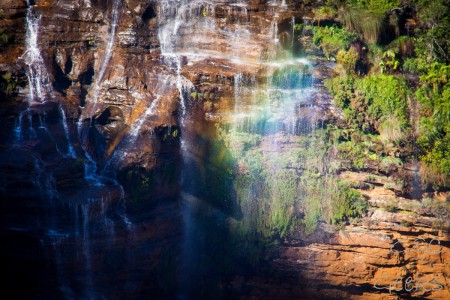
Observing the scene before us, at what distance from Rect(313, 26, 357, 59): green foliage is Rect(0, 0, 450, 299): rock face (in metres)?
0.50

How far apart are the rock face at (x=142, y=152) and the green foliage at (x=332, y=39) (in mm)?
499

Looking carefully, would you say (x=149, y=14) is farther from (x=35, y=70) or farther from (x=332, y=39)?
(x=332, y=39)

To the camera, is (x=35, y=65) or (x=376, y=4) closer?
(x=35, y=65)

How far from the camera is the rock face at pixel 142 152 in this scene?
10.7 metres

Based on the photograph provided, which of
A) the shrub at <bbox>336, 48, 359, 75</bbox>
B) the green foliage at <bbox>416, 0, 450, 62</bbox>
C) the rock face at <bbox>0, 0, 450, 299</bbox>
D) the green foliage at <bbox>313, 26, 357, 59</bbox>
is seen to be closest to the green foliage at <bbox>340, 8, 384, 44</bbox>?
the green foliage at <bbox>313, 26, 357, 59</bbox>

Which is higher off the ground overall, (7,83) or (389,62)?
(389,62)

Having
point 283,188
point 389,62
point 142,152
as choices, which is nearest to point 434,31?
point 389,62

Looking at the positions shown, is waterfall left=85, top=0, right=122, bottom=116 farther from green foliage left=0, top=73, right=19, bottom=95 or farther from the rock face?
green foliage left=0, top=73, right=19, bottom=95

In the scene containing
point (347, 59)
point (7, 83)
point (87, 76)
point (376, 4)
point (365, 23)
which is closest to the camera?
point (7, 83)

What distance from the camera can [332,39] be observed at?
43.9ft

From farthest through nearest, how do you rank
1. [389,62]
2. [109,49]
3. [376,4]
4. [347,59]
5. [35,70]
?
[376,4]
[389,62]
[347,59]
[109,49]
[35,70]

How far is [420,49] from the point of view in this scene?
538 inches

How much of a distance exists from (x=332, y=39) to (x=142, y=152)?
21.5 feet

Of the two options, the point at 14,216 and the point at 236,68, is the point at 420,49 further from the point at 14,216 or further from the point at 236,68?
the point at 14,216
